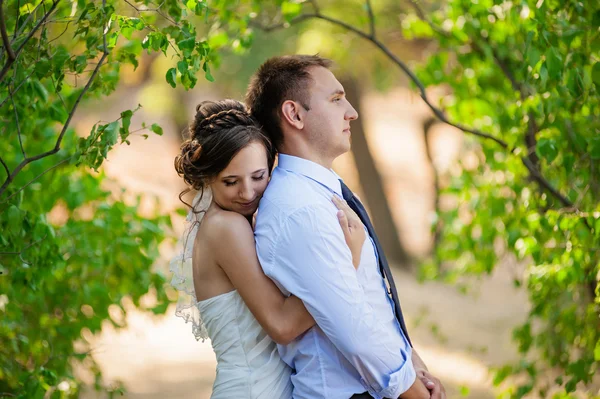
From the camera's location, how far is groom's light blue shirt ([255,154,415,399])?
232cm

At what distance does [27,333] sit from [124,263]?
66 centimetres

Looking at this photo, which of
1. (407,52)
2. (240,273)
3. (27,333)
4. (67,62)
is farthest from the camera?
(407,52)

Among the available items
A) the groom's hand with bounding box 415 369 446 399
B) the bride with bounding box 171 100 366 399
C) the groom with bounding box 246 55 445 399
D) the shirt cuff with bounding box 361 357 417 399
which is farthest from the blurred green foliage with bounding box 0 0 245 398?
the groom's hand with bounding box 415 369 446 399

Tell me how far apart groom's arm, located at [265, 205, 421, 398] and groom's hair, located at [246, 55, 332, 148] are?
462 mm

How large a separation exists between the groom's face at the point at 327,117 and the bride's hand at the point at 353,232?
26cm

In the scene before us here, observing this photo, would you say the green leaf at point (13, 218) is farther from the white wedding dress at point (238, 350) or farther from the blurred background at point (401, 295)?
the blurred background at point (401, 295)

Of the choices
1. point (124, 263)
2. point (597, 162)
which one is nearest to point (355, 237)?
point (597, 162)

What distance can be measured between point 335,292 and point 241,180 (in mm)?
518

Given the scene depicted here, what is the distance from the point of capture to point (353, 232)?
2.49 metres

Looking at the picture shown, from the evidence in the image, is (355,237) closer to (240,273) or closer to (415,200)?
(240,273)

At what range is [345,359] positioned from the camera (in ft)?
8.12

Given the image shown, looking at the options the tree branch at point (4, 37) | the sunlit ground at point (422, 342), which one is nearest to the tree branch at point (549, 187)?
the sunlit ground at point (422, 342)

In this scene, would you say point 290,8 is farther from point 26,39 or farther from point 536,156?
point 26,39

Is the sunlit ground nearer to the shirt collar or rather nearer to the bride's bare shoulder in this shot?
the bride's bare shoulder
